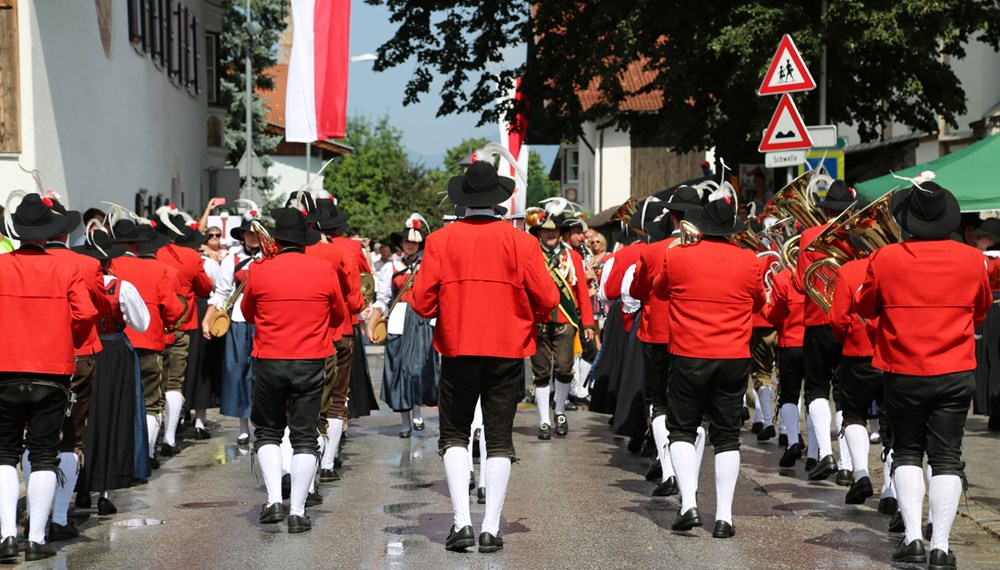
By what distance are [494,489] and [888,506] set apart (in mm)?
2716

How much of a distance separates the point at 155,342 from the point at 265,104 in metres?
34.9

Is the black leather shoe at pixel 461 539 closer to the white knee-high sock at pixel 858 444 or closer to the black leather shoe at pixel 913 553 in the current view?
the black leather shoe at pixel 913 553

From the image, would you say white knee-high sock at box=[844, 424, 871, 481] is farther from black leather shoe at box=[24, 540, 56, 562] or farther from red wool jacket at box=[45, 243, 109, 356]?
black leather shoe at box=[24, 540, 56, 562]

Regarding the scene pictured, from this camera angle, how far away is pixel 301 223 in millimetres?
9000

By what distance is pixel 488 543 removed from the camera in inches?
312

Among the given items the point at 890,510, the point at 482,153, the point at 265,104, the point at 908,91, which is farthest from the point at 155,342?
the point at 265,104

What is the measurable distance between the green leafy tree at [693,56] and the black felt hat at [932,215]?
1092cm

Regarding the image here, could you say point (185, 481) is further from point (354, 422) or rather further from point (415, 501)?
point (354, 422)

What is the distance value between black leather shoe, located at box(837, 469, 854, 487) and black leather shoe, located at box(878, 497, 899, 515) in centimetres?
109

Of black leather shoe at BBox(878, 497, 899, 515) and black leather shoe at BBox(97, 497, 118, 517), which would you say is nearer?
black leather shoe at BBox(878, 497, 899, 515)

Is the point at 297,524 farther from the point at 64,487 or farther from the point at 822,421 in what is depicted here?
the point at 822,421

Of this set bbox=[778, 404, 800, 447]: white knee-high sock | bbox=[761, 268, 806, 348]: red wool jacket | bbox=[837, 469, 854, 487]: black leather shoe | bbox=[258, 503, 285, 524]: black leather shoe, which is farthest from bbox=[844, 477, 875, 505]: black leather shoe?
bbox=[258, 503, 285, 524]: black leather shoe

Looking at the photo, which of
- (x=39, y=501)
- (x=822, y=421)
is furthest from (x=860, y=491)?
(x=39, y=501)

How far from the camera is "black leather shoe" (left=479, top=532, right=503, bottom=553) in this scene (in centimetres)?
791
